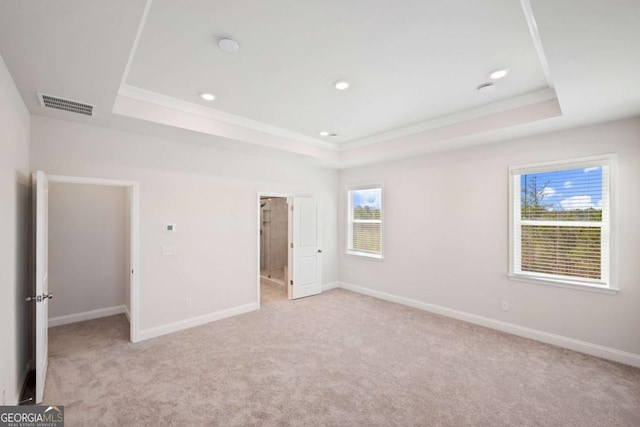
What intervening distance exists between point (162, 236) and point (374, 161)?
3706 millimetres

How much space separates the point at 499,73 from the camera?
265 cm

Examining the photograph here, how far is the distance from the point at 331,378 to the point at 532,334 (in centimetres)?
277

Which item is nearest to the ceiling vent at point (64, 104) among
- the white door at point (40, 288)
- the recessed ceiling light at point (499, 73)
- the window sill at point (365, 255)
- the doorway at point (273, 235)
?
the white door at point (40, 288)

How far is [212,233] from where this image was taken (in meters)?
4.29

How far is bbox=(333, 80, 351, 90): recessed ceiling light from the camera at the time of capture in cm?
284

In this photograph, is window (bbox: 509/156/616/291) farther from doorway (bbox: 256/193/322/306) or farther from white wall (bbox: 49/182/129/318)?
white wall (bbox: 49/182/129/318)

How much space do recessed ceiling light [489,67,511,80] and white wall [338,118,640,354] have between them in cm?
143

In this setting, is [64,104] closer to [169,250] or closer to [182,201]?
[182,201]

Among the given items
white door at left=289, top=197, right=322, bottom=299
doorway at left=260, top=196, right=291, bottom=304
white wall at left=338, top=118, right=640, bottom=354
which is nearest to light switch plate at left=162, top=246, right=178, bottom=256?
white door at left=289, top=197, right=322, bottom=299

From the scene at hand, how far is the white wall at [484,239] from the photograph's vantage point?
10.0 feet

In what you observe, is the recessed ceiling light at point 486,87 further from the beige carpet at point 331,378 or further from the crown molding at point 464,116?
the beige carpet at point 331,378

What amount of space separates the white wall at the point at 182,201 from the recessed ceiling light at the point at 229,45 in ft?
6.91

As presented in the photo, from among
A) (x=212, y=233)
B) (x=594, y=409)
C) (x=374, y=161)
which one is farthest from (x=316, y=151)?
(x=594, y=409)

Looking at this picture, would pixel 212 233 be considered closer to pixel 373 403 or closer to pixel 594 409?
pixel 373 403
